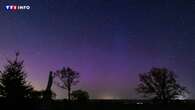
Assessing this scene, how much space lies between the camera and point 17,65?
3706 centimetres

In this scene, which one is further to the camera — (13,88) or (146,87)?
(146,87)

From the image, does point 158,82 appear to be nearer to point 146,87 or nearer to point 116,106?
point 146,87

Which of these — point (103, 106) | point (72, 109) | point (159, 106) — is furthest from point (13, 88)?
point (159, 106)

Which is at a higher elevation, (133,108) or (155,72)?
(155,72)

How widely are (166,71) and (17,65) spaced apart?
4718 centimetres

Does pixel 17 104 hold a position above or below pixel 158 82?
below

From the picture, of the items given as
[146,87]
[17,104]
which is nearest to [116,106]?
[17,104]

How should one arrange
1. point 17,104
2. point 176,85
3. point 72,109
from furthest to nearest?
1. point 176,85
2. point 72,109
3. point 17,104

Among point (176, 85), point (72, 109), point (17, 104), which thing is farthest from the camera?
point (176, 85)

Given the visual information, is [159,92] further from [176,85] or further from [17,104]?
[17,104]

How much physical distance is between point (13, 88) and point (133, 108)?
1211 cm

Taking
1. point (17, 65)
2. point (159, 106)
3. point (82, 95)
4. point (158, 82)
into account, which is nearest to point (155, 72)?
point (158, 82)

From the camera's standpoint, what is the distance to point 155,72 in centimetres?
7850

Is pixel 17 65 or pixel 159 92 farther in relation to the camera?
pixel 159 92
